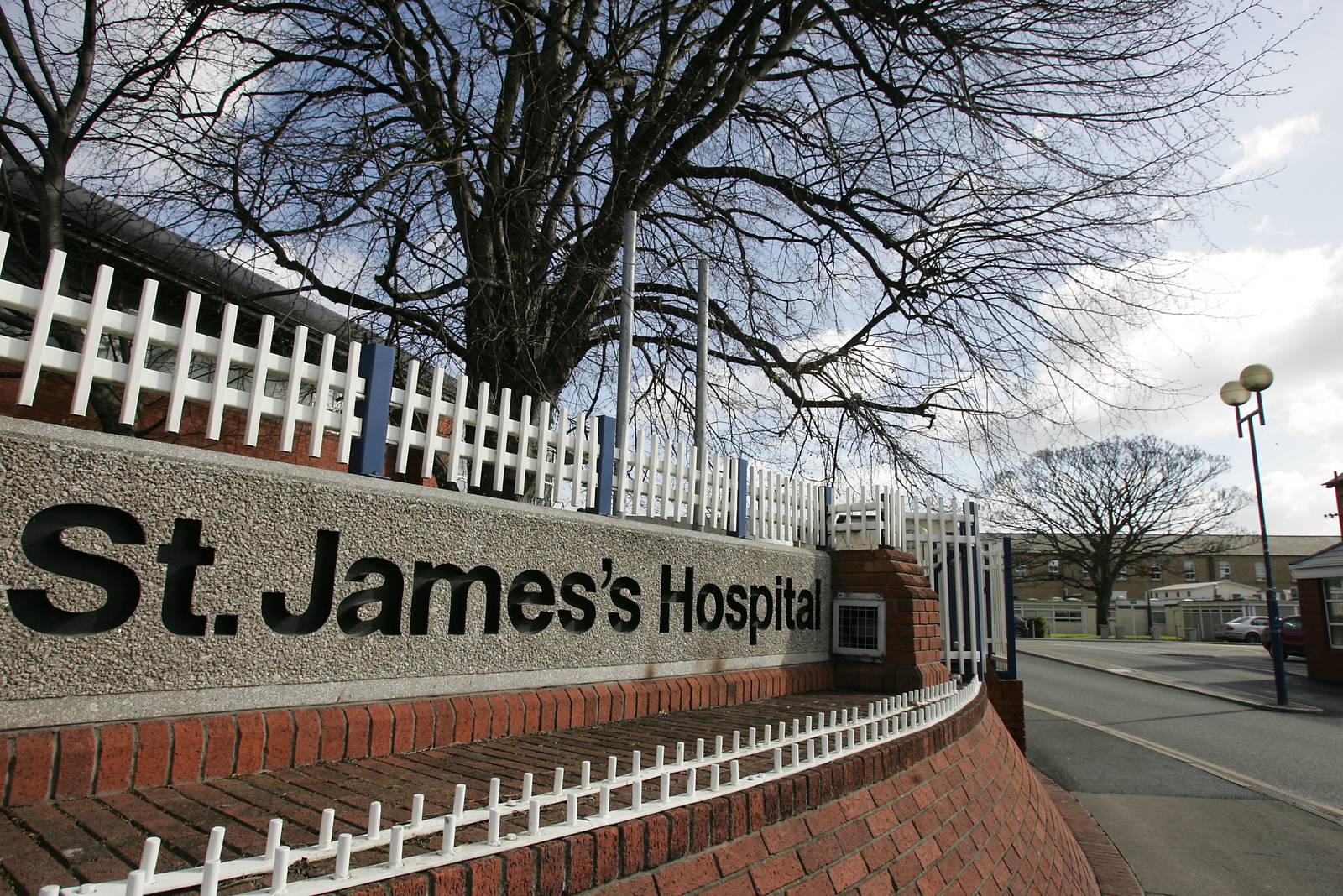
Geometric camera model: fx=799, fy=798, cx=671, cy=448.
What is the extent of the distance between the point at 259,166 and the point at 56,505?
15.3 feet

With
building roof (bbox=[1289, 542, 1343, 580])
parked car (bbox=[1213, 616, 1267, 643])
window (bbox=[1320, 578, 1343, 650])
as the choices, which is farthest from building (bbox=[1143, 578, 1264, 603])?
window (bbox=[1320, 578, 1343, 650])

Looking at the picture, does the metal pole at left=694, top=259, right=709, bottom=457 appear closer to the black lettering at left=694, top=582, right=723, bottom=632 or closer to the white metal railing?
the black lettering at left=694, top=582, right=723, bottom=632

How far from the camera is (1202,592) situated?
6097cm

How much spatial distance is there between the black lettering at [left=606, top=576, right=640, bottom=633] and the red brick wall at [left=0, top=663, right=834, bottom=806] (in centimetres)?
32

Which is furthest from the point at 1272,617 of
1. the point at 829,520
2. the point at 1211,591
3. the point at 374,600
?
the point at 1211,591

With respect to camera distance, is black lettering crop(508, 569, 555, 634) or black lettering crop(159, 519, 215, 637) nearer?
black lettering crop(159, 519, 215, 637)

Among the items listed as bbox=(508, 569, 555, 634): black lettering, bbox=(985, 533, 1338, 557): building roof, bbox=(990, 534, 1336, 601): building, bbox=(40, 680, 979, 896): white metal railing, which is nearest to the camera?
bbox=(40, 680, 979, 896): white metal railing

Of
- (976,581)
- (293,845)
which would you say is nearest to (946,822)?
(293,845)

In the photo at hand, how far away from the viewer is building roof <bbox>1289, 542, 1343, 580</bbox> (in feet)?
61.5

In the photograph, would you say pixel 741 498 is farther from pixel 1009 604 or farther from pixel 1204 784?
pixel 1204 784

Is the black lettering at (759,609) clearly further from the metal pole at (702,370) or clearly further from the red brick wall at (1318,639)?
the red brick wall at (1318,639)

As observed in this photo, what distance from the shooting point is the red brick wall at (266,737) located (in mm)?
2348

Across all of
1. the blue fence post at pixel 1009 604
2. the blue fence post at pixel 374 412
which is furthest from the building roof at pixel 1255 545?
the blue fence post at pixel 374 412

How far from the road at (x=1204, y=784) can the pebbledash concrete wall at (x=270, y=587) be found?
16.4ft
